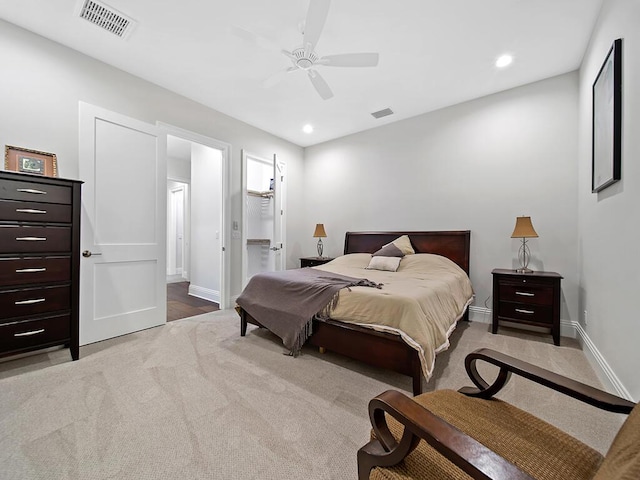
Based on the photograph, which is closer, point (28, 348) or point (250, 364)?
point (28, 348)

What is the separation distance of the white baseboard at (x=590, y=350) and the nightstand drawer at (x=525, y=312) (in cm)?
31

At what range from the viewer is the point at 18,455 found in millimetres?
1374

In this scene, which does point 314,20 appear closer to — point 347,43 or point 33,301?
point 347,43

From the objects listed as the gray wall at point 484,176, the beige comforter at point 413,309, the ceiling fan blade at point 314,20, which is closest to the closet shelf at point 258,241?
the gray wall at point 484,176

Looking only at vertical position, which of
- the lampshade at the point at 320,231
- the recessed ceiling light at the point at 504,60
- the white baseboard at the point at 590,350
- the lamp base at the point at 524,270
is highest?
the recessed ceiling light at the point at 504,60

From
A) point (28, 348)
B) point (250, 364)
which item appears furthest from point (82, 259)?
point (250, 364)

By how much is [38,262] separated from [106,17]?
6.99 feet

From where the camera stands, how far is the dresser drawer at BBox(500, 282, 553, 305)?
289 cm

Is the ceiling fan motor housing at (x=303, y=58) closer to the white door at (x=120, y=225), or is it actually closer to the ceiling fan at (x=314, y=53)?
the ceiling fan at (x=314, y=53)

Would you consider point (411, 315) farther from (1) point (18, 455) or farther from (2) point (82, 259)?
(2) point (82, 259)

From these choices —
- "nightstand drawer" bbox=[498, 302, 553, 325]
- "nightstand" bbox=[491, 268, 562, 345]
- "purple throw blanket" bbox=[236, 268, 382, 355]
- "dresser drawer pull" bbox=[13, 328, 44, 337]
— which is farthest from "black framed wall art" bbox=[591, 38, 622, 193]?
"dresser drawer pull" bbox=[13, 328, 44, 337]

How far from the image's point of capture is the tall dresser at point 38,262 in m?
2.12

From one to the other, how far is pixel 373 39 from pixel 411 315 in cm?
250

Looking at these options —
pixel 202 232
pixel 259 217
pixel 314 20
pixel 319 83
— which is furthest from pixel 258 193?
pixel 314 20
